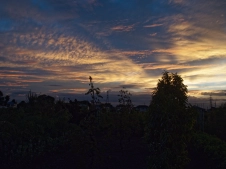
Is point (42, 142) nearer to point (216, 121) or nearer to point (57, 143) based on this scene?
point (57, 143)

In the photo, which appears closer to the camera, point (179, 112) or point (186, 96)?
point (179, 112)

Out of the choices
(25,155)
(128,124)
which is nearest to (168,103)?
(25,155)

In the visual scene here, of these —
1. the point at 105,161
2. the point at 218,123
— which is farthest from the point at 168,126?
the point at 218,123

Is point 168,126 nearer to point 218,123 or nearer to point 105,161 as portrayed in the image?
point 105,161

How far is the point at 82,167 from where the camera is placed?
9.92 meters

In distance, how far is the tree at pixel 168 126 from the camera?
A: 8688 millimetres

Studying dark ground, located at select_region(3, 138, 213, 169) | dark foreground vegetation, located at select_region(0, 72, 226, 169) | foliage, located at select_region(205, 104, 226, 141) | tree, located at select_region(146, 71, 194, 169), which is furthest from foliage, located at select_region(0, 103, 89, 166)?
foliage, located at select_region(205, 104, 226, 141)

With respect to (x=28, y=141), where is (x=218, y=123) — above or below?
above

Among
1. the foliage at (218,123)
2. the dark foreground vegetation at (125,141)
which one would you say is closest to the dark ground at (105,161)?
the dark foreground vegetation at (125,141)

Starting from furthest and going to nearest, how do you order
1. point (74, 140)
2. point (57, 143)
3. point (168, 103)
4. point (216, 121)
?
point (216, 121) < point (57, 143) < point (74, 140) < point (168, 103)

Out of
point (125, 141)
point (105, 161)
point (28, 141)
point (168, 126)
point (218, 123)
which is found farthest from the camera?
point (125, 141)

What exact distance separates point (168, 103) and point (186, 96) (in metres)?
1.11

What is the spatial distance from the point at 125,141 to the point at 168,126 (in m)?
10.8

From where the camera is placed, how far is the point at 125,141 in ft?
63.2
